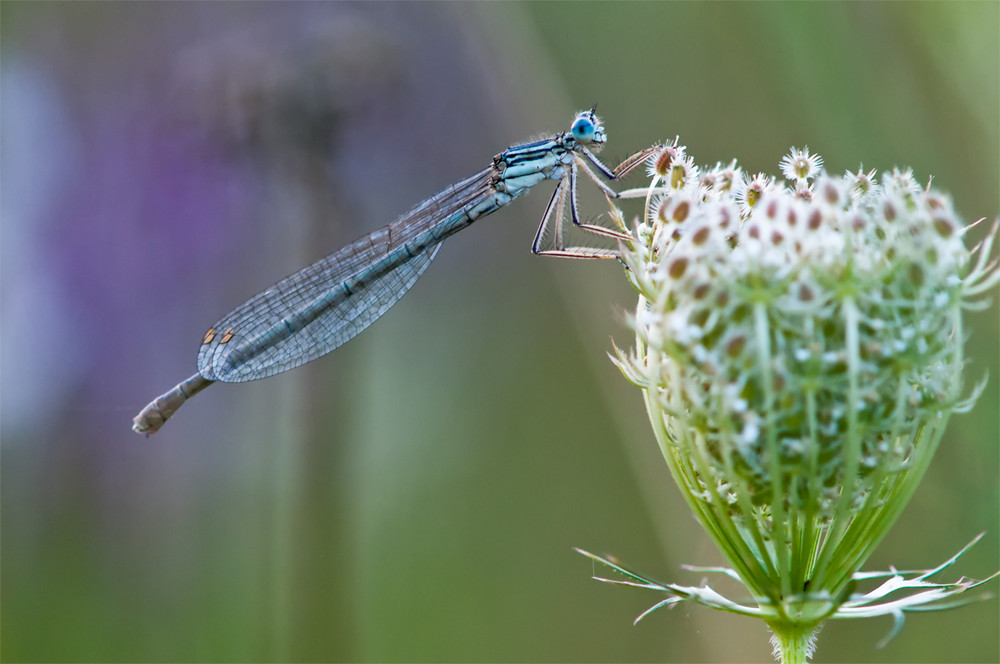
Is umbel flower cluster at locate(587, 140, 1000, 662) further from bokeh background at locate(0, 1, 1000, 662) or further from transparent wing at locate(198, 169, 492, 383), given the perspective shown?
transparent wing at locate(198, 169, 492, 383)

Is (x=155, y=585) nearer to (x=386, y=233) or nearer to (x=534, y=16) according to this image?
(x=386, y=233)

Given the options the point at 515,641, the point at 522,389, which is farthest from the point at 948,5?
the point at 515,641

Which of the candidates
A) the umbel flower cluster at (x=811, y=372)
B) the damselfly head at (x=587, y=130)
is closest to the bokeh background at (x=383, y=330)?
the damselfly head at (x=587, y=130)

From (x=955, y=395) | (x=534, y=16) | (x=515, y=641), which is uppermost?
(x=534, y=16)

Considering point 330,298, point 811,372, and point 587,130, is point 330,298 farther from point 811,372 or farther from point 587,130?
point 811,372

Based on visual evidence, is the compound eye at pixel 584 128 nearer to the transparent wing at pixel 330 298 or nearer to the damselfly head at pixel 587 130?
the damselfly head at pixel 587 130

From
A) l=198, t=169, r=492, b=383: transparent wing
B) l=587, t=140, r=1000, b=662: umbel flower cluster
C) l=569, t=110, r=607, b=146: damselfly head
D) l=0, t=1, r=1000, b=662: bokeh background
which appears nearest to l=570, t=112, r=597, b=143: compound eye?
l=569, t=110, r=607, b=146: damselfly head
